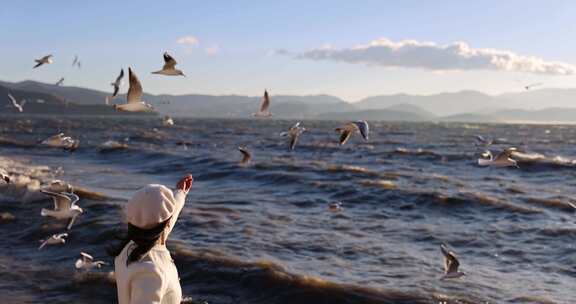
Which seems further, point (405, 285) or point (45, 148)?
point (45, 148)

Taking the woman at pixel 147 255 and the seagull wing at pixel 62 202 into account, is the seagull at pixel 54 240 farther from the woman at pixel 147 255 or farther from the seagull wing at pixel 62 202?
the woman at pixel 147 255

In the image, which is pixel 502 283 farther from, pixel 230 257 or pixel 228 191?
pixel 228 191

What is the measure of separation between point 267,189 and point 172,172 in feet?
23.0

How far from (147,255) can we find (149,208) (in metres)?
0.28

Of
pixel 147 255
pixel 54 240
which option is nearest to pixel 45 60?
pixel 54 240

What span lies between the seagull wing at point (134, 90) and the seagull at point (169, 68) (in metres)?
1.34

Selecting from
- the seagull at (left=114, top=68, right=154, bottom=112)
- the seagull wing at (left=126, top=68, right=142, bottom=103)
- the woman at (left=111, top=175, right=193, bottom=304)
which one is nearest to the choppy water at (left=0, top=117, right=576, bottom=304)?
the seagull at (left=114, top=68, right=154, bottom=112)

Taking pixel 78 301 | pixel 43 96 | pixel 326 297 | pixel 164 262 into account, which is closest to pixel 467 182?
pixel 326 297

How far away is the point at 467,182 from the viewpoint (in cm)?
2197

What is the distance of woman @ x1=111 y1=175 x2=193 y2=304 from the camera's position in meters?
3.62

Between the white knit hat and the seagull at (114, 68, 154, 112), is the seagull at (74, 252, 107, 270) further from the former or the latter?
the white knit hat

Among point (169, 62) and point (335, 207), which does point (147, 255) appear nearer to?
point (169, 62)

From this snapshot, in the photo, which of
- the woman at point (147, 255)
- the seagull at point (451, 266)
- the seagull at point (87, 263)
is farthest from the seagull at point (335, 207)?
the woman at point (147, 255)

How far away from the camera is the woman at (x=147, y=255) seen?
11.9ft
